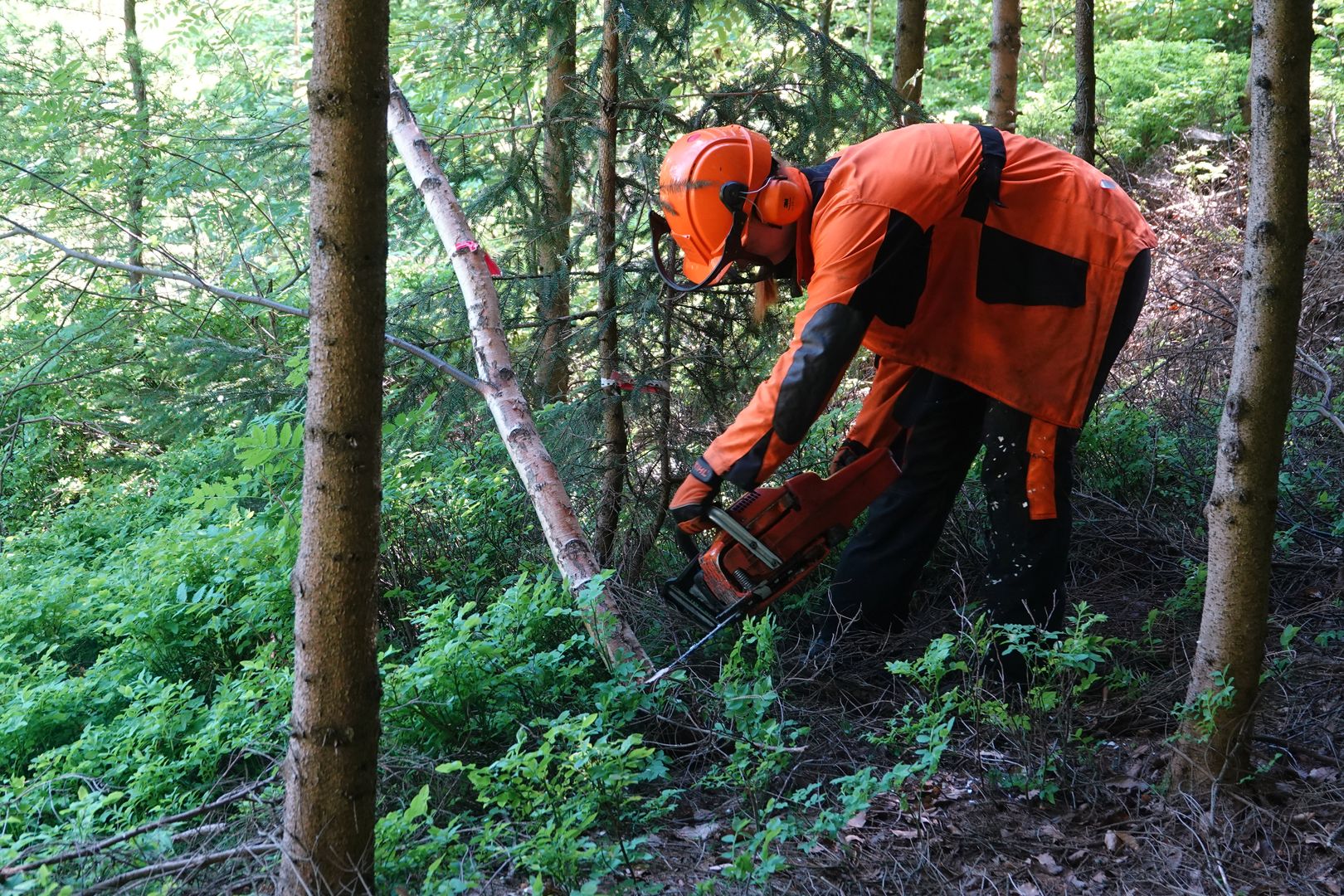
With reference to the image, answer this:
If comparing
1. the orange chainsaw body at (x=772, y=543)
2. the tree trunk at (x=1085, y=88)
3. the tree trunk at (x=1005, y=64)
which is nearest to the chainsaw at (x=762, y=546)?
the orange chainsaw body at (x=772, y=543)

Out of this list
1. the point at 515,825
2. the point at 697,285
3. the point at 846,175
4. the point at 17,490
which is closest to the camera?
the point at 515,825

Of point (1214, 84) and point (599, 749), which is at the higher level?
point (1214, 84)

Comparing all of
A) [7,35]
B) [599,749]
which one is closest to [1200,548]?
[599,749]

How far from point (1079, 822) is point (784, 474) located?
261 centimetres

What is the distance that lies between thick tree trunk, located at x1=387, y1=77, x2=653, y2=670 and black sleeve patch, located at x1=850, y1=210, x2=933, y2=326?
143 cm

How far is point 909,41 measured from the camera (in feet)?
22.1

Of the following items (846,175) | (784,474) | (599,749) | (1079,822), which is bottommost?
(1079,822)

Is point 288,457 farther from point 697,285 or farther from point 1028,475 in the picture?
point 1028,475

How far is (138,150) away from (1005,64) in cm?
A: 700

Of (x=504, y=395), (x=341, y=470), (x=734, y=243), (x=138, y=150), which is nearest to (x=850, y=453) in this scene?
(x=734, y=243)

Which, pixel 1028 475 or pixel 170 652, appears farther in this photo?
pixel 170 652

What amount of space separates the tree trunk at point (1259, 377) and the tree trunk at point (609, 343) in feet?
9.07

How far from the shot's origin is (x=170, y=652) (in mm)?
4023

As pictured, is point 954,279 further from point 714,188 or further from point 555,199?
point 555,199
